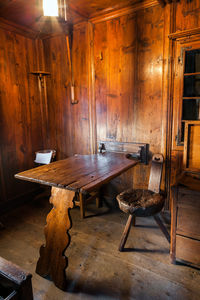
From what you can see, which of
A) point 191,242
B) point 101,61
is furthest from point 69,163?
point 101,61

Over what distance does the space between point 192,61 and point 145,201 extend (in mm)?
1623

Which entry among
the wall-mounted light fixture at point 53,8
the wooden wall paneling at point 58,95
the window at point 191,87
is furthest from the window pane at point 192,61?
the wooden wall paneling at point 58,95

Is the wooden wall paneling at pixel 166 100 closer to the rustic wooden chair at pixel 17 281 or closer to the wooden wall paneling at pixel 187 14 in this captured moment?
the wooden wall paneling at pixel 187 14

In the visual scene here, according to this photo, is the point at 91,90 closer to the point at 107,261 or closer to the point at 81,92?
the point at 81,92

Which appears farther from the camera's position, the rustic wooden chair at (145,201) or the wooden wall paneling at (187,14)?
the wooden wall paneling at (187,14)

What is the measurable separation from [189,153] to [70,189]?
1.29 meters

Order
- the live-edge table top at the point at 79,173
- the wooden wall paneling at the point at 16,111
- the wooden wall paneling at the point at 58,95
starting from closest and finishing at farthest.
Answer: the live-edge table top at the point at 79,173, the wooden wall paneling at the point at 16,111, the wooden wall paneling at the point at 58,95

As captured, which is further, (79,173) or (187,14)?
(187,14)

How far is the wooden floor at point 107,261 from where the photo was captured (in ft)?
4.72

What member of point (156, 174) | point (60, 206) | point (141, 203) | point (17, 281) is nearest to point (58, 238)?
point (60, 206)

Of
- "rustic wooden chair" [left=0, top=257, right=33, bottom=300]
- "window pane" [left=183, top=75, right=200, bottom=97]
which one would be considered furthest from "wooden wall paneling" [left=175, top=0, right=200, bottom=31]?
"rustic wooden chair" [left=0, top=257, right=33, bottom=300]

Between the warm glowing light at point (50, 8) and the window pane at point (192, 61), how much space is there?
56.1 inches

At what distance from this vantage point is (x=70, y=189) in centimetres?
136

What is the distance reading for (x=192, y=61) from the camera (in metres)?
2.15
